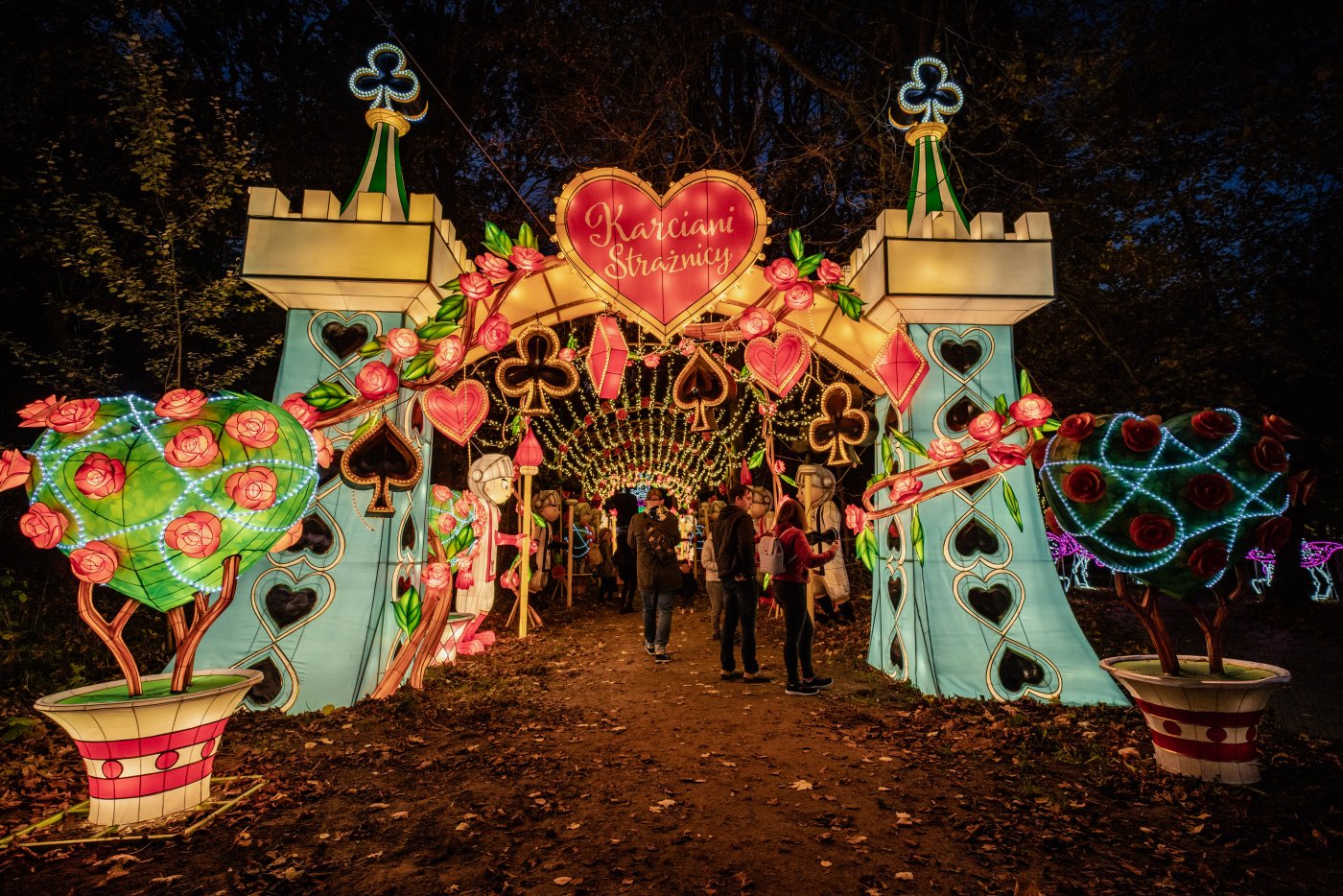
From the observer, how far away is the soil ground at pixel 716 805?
3311 millimetres

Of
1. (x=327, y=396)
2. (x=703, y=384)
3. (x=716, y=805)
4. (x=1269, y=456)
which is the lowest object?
(x=716, y=805)

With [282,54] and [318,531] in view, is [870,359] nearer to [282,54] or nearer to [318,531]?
[318,531]

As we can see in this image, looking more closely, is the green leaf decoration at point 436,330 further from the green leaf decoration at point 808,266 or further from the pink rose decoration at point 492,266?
the green leaf decoration at point 808,266

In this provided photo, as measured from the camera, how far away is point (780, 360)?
6.31 m

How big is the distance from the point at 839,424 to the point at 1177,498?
125 inches

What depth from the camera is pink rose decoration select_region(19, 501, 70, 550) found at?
3555mm

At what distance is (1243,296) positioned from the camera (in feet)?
37.1

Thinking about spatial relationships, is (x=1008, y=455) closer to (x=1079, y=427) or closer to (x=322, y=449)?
(x=1079, y=427)

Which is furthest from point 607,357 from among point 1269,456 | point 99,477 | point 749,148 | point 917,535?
point 749,148

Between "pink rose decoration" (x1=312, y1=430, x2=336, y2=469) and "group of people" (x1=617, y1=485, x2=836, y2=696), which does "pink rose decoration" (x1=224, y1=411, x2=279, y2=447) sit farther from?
"group of people" (x1=617, y1=485, x2=836, y2=696)

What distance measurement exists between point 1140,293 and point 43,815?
15081 mm

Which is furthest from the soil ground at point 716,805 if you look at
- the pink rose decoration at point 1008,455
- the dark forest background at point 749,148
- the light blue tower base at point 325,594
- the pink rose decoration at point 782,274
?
the dark forest background at point 749,148

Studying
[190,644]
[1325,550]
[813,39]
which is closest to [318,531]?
[190,644]

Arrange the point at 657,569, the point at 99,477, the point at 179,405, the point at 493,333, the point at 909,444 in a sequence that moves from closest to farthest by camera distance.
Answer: the point at 99,477
the point at 179,405
the point at 493,333
the point at 909,444
the point at 657,569
